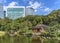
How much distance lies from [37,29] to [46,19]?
13.4 ft

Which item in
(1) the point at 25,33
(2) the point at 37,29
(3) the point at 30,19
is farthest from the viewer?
(3) the point at 30,19

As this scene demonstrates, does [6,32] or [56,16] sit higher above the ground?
[56,16]

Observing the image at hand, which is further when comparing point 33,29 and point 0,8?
point 0,8

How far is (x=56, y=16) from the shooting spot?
3203 centimetres

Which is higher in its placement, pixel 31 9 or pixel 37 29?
pixel 31 9


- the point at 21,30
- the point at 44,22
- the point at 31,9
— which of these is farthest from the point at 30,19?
the point at 31,9

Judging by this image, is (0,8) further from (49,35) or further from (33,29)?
(49,35)

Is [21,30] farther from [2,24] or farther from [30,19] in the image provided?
[30,19]

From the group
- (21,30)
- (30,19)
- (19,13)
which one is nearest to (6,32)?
(21,30)

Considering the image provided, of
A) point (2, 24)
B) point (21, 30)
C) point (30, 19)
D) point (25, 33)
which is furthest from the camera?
point (30, 19)

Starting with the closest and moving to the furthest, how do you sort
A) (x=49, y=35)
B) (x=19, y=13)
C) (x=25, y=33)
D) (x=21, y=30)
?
(x=49, y=35)
(x=25, y=33)
(x=21, y=30)
(x=19, y=13)

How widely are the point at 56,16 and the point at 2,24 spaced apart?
7.49m

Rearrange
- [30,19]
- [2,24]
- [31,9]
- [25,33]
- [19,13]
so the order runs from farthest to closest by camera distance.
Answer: [31,9], [19,13], [30,19], [2,24], [25,33]

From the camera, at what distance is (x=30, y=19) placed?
35031 millimetres
